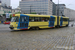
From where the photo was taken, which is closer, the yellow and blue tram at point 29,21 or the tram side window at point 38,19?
the yellow and blue tram at point 29,21

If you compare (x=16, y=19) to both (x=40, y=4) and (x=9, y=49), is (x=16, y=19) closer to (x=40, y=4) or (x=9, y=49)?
(x=9, y=49)

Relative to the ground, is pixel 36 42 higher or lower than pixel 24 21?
lower

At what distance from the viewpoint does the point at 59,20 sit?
25.6m

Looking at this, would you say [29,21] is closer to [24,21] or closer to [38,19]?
[24,21]

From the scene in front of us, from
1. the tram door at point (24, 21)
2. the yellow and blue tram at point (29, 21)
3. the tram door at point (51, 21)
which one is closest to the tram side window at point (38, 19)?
the yellow and blue tram at point (29, 21)

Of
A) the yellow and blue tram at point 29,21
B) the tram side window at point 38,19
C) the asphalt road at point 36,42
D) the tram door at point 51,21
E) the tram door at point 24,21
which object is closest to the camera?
the asphalt road at point 36,42

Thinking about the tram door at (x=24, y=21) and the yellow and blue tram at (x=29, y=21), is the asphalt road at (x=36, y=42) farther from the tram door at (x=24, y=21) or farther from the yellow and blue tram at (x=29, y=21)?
the tram door at (x=24, y=21)

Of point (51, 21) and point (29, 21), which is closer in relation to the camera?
point (29, 21)

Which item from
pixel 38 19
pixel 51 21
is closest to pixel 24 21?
pixel 38 19

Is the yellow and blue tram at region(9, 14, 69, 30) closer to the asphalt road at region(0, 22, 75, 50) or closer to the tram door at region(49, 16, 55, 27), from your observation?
the tram door at region(49, 16, 55, 27)

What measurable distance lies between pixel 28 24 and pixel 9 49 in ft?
38.0

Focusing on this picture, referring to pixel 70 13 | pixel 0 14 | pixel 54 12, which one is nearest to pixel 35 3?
pixel 54 12

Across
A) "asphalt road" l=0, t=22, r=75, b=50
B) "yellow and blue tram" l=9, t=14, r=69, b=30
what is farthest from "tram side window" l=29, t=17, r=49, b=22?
"asphalt road" l=0, t=22, r=75, b=50

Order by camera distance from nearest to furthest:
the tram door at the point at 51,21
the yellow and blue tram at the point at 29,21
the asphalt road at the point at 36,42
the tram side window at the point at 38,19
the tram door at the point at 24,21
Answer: the asphalt road at the point at 36,42, the yellow and blue tram at the point at 29,21, the tram door at the point at 24,21, the tram side window at the point at 38,19, the tram door at the point at 51,21
